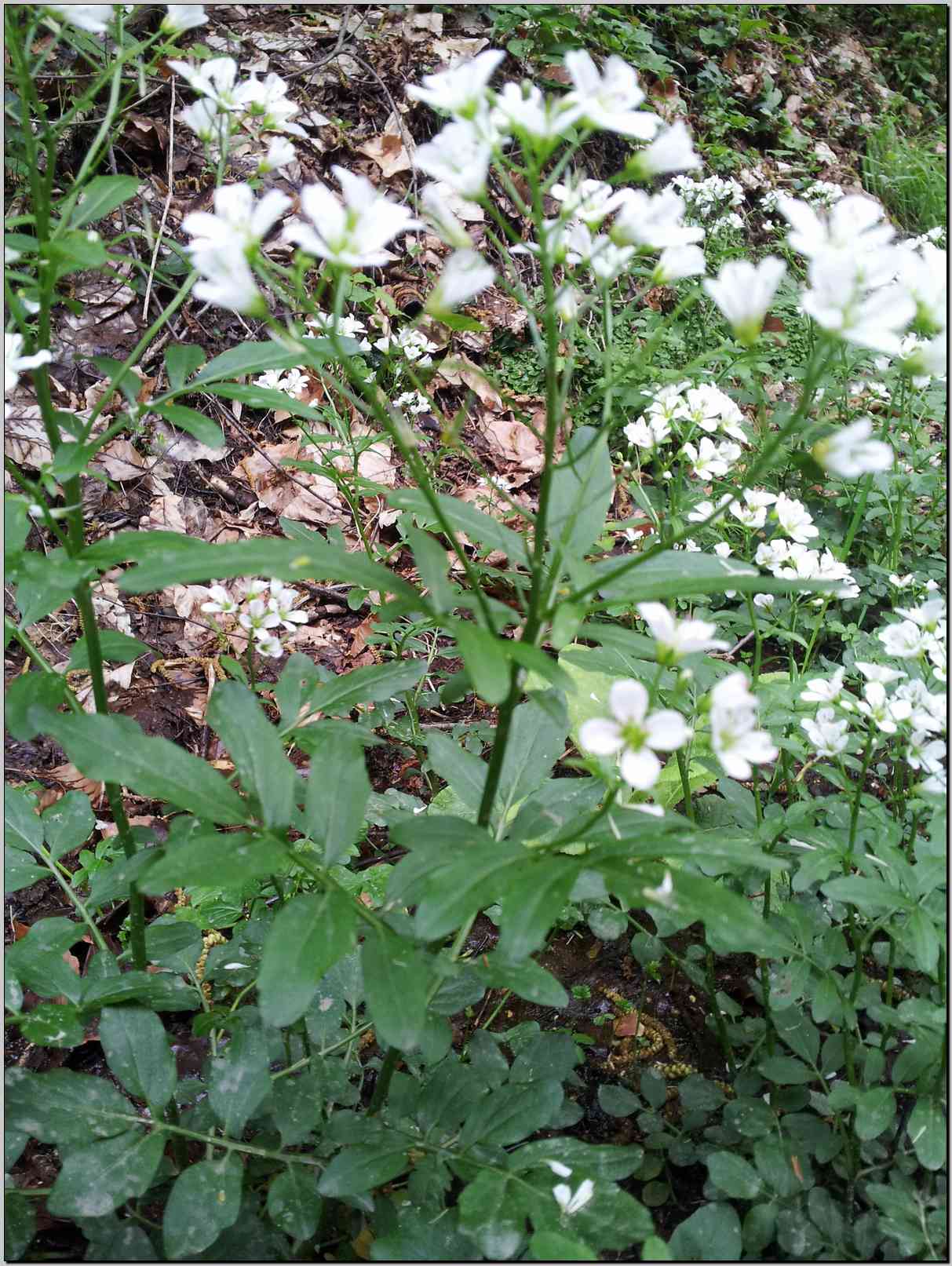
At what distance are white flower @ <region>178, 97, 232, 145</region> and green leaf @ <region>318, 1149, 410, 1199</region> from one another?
145 centimetres

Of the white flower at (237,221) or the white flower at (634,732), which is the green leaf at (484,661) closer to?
the white flower at (634,732)

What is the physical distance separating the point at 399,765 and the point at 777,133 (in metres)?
4.92

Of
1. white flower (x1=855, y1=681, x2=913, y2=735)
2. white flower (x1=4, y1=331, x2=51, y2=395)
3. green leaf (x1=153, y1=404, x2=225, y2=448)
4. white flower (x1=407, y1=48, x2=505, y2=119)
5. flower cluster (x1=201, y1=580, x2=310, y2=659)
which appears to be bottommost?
flower cluster (x1=201, y1=580, x2=310, y2=659)

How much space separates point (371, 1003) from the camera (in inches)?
37.4

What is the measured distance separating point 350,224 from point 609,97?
0.31m

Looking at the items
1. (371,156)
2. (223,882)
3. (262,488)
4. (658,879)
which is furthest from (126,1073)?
(371,156)

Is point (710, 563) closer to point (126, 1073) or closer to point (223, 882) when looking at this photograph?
point (223, 882)

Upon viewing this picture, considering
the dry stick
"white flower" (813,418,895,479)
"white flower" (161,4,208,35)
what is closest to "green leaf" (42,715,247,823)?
"white flower" (813,418,895,479)

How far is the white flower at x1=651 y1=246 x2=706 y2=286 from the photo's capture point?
1064mm

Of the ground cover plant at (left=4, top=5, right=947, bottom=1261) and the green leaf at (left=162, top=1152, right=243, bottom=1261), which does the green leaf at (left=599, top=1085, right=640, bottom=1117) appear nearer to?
the ground cover plant at (left=4, top=5, right=947, bottom=1261)

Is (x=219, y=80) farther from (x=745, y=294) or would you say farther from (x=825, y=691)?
(x=825, y=691)

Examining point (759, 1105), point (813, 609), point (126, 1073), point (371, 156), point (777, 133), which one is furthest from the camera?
point (777, 133)

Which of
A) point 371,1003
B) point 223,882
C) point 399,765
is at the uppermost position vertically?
point 223,882

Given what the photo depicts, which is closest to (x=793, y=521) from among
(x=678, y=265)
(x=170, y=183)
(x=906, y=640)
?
(x=906, y=640)
